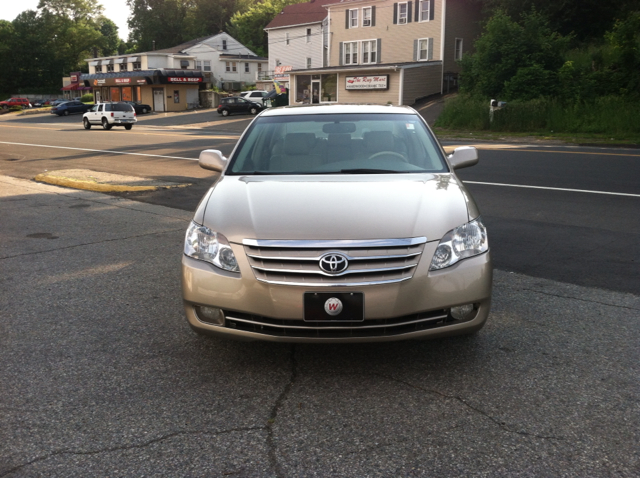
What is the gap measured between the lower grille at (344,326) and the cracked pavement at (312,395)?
325mm

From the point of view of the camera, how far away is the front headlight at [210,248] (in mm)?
3666

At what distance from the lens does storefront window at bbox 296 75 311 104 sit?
52.8 meters

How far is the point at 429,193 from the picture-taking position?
4.14 meters

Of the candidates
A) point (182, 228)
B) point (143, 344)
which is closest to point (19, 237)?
point (182, 228)

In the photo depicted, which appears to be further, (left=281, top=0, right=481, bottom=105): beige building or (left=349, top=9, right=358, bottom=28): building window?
(left=349, top=9, right=358, bottom=28): building window

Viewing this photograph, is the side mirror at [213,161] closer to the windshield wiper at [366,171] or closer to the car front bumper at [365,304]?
the windshield wiper at [366,171]

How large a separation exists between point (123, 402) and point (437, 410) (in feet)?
5.58

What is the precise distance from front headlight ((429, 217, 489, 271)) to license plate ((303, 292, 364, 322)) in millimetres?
472

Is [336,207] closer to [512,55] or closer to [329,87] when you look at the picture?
[512,55]

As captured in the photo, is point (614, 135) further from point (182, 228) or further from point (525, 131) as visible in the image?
point (182, 228)

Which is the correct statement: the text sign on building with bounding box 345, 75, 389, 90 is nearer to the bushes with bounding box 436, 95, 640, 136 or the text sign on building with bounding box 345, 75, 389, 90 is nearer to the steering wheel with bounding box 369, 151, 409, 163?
the bushes with bounding box 436, 95, 640, 136

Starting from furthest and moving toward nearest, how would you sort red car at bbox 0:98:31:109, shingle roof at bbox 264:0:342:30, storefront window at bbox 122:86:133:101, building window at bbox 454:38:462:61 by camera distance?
red car at bbox 0:98:31:109 < storefront window at bbox 122:86:133:101 < shingle roof at bbox 264:0:342:30 < building window at bbox 454:38:462:61

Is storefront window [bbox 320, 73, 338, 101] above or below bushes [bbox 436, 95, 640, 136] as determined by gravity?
above

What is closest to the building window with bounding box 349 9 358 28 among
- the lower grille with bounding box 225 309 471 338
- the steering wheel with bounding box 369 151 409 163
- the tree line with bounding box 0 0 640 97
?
the tree line with bounding box 0 0 640 97
